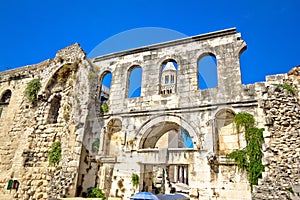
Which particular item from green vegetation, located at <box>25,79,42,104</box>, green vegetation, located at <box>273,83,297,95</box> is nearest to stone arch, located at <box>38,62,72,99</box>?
green vegetation, located at <box>25,79,42,104</box>

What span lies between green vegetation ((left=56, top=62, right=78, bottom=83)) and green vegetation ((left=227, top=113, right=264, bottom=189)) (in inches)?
362

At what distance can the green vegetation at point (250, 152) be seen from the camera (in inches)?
277

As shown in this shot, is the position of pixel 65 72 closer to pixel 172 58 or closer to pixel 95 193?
pixel 172 58

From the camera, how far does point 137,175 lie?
9.03m

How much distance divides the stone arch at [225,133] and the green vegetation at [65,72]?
27.6 feet

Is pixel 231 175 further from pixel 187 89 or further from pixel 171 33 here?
pixel 171 33

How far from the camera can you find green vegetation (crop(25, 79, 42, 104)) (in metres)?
12.6

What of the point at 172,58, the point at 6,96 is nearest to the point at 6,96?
the point at 6,96

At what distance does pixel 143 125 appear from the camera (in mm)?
9625

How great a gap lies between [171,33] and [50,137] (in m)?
8.17

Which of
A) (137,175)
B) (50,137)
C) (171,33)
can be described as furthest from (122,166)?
(171,33)

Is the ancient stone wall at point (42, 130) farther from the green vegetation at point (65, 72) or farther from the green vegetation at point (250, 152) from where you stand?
the green vegetation at point (250, 152)

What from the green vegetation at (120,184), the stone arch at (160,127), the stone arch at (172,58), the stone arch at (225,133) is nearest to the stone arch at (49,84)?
the stone arch at (172,58)

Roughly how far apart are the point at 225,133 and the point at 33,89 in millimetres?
11154
